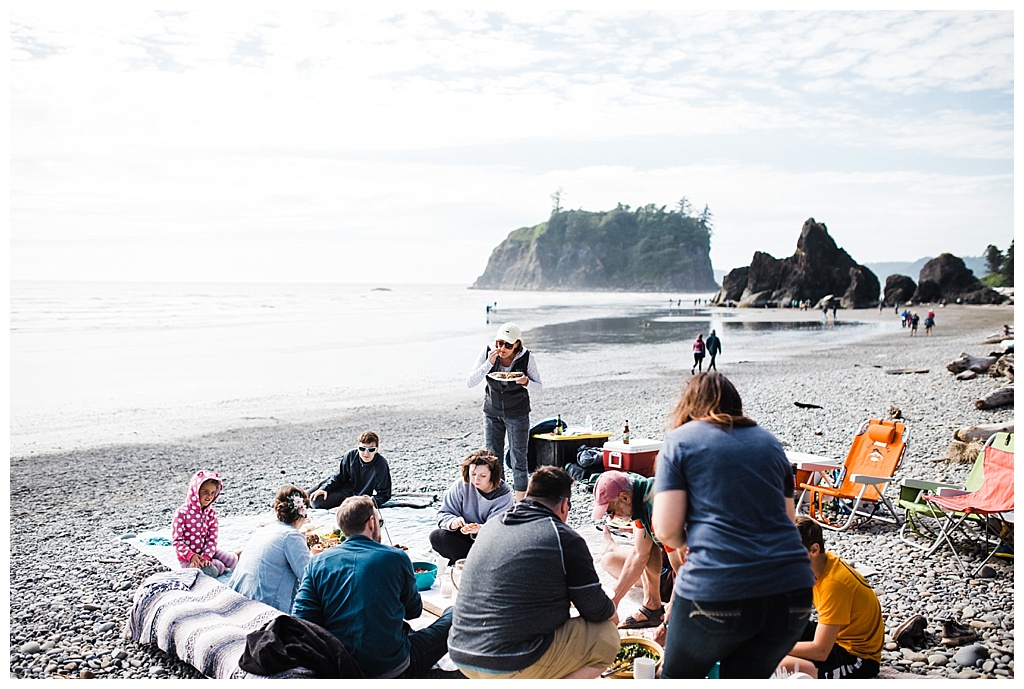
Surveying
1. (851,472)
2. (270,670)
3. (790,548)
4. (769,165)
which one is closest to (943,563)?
(851,472)

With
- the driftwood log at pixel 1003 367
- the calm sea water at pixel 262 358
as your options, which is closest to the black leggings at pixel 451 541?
the calm sea water at pixel 262 358

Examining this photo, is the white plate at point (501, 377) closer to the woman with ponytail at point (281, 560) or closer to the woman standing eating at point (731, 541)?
the woman with ponytail at point (281, 560)

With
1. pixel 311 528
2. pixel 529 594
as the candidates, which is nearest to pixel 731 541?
pixel 529 594

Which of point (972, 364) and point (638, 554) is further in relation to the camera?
point (972, 364)

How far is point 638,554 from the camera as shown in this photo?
3.62m

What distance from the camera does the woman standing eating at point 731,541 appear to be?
7.66 ft

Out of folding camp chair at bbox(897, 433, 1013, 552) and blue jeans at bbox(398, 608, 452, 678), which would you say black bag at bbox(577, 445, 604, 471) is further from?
blue jeans at bbox(398, 608, 452, 678)

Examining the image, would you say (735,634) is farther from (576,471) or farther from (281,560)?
(576,471)

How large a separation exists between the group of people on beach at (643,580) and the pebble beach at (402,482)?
76 cm

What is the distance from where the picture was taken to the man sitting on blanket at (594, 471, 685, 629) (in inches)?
132

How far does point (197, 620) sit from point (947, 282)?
5981cm

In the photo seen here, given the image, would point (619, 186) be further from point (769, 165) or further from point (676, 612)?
point (676, 612)

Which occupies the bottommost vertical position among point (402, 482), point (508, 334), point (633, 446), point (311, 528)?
point (402, 482)

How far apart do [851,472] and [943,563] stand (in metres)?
1.24
